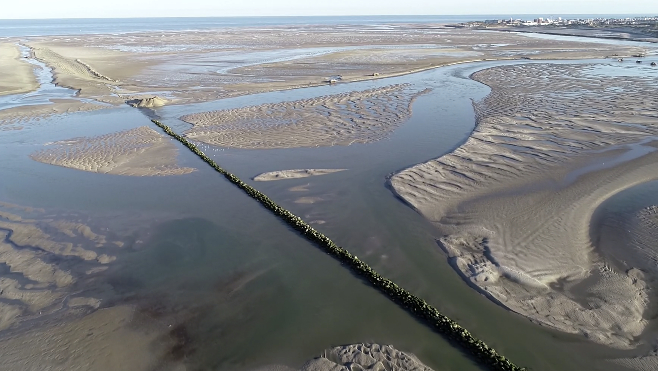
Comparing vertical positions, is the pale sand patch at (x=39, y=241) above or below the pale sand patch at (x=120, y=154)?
below

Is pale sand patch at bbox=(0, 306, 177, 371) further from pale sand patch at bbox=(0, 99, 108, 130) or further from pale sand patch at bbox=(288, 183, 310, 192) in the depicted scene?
pale sand patch at bbox=(0, 99, 108, 130)

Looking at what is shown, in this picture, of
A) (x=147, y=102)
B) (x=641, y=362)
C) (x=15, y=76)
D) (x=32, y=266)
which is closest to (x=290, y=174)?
(x=32, y=266)

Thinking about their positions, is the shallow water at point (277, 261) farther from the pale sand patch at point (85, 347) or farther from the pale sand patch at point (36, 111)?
the pale sand patch at point (36, 111)

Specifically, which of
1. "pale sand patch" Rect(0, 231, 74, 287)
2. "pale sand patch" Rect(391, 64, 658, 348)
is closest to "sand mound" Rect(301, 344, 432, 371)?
"pale sand patch" Rect(391, 64, 658, 348)

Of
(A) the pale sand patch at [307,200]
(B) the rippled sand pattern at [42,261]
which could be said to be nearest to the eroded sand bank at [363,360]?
(B) the rippled sand pattern at [42,261]

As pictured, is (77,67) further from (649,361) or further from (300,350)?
(649,361)

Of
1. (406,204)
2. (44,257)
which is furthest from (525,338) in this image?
(44,257)

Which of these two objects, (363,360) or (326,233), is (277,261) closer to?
(326,233)
